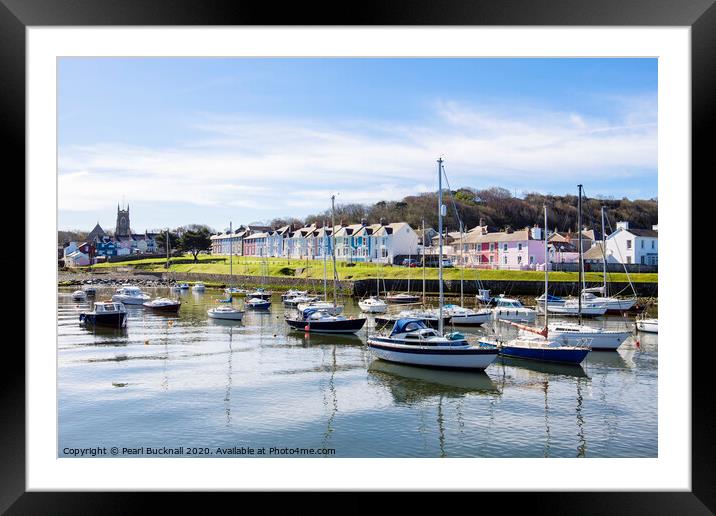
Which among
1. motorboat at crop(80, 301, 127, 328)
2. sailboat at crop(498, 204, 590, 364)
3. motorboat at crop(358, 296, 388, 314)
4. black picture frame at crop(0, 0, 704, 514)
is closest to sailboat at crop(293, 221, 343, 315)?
motorboat at crop(358, 296, 388, 314)

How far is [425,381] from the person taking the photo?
1130cm

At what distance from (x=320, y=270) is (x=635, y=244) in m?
19.0

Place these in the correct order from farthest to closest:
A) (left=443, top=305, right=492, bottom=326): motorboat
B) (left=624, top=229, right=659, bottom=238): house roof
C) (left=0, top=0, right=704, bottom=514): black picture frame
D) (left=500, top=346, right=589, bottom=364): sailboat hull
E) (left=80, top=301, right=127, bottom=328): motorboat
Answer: (left=624, top=229, right=659, bottom=238): house roof
(left=443, top=305, right=492, bottom=326): motorboat
(left=80, top=301, right=127, bottom=328): motorboat
(left=500, top=346, right=589, bottom=364): sailboat hull
(left=0, top=0, right=704, bottom=514): black picture frame

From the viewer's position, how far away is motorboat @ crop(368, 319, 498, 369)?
11.7 metres

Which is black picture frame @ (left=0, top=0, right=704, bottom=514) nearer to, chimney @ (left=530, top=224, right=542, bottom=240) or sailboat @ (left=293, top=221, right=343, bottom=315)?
sailboat @ (left=293, top=221, right=343, bottom=315)

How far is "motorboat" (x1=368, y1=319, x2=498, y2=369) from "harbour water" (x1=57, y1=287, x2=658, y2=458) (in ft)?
0.73

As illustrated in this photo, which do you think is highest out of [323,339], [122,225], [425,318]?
[122,225]

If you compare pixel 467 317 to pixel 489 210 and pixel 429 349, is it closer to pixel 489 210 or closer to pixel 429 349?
pixel 429 349

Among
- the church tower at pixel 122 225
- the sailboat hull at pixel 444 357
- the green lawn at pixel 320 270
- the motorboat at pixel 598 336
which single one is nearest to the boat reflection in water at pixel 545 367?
the sailboat hull at pixel 444 357

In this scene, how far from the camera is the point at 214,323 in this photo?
2139 cm
